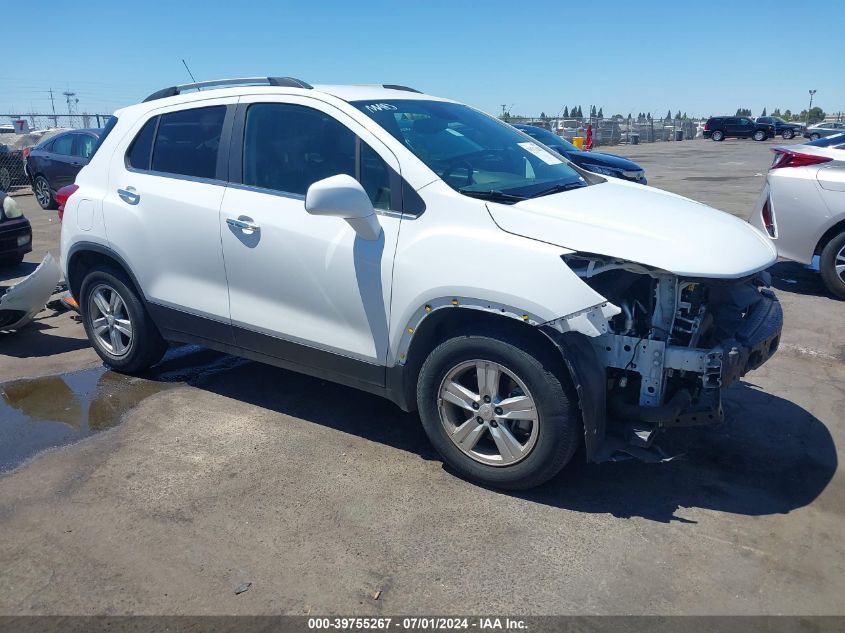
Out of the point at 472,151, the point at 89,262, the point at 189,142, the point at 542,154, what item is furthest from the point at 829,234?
the point at 89,262

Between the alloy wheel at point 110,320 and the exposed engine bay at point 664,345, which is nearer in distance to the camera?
the exposed engine bay at point 664,345

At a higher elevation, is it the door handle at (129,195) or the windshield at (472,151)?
the windshield at (472,151)

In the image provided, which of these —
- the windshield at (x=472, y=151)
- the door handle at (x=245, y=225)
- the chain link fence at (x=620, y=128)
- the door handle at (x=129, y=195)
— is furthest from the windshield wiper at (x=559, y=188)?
the chain link fence at (x=620, y=128)

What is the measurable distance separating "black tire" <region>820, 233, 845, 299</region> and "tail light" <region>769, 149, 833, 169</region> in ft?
2.57

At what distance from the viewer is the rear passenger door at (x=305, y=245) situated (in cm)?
378

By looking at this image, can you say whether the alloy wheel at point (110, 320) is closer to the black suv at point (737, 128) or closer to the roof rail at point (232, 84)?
the roof rail at point (232, 84)

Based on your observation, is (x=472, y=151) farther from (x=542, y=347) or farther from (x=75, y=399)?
(x=75, y=399)

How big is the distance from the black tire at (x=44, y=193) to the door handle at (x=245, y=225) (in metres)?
12.8

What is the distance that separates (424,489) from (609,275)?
4.77ft

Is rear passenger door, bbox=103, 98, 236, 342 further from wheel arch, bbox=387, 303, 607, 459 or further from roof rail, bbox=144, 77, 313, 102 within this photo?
wheel arch, bbox=387, 303, 607, 459

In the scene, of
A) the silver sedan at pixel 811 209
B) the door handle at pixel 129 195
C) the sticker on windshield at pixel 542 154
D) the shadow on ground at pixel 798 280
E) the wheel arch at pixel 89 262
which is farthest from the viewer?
the shadow on ground at pixel 798 280

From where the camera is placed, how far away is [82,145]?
1441cm

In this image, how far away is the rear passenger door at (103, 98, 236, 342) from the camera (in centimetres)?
441

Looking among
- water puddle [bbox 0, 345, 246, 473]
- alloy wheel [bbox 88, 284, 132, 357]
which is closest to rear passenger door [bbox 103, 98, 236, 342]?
alloy wheel [bbox 88, 284, 132, 357]
